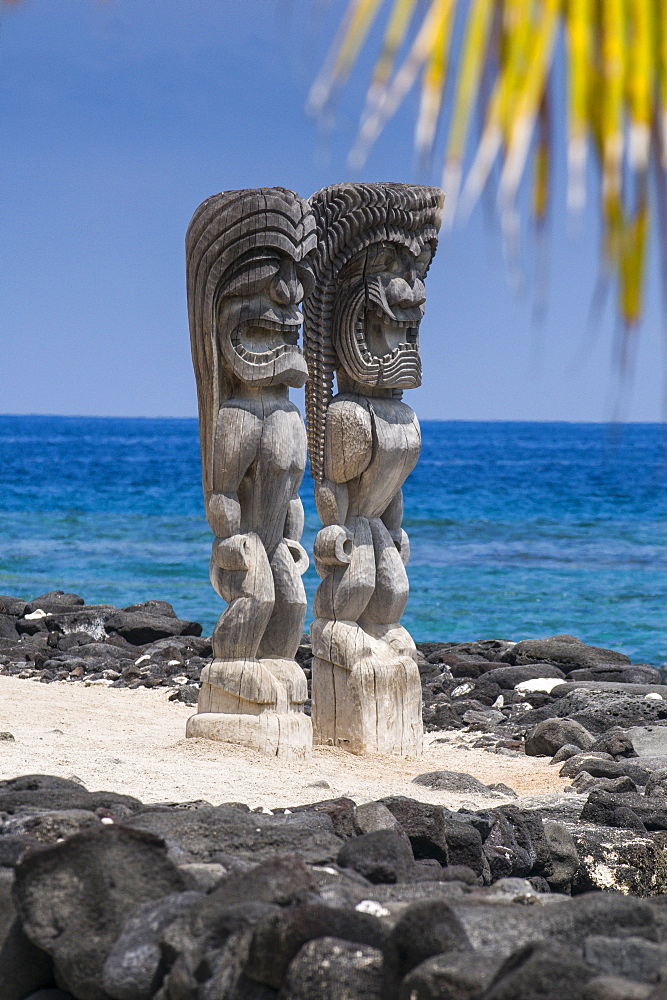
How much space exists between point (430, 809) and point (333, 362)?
333 cm

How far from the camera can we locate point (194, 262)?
6.59m

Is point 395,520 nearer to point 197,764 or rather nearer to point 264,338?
point 264,338

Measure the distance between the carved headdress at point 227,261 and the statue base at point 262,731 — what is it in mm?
1330

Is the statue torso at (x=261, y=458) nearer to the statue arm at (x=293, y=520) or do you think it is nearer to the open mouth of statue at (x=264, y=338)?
the statue arm at (x=293, y=520)

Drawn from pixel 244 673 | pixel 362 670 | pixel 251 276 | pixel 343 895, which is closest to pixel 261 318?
pixel 251 276

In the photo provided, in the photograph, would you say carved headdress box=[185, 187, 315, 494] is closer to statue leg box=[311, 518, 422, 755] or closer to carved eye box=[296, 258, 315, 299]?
carved eye box=[296, 258, 315, 299]

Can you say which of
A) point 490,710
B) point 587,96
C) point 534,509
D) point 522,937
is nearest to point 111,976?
point 522,937

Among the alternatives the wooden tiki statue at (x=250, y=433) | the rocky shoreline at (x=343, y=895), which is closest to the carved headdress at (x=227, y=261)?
the wooden tiki statue at (x=250, y=433)

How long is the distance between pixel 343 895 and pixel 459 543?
2248 cm

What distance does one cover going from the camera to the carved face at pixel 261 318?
21.1 feet

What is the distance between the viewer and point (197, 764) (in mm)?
5863

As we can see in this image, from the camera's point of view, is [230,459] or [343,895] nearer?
[343,895]

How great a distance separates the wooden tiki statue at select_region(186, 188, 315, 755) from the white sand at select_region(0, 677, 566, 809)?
0.32 meters

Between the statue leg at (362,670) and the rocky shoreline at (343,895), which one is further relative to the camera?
the statue leg at (362,670)
